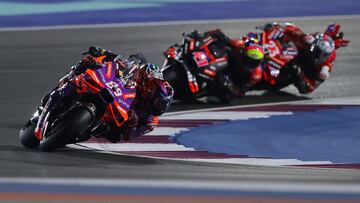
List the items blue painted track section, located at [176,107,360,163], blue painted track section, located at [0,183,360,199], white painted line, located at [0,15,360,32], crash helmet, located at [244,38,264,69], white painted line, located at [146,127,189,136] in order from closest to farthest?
blue painted track section, located at [0,183,360,199] < blue painted track section, located at [176,107,360,163] < white painted line, located at [146,127,189,136] < crash helmet, located at [244,38,264,69] < white painted line, located at [0,15,360,32]

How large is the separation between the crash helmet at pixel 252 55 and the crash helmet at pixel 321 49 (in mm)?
830

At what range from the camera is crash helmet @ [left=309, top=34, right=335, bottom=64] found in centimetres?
1538

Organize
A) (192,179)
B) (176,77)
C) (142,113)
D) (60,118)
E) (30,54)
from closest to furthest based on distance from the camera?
(192,179)
(60,118)
(142,113)
(176,77)
(30,54)

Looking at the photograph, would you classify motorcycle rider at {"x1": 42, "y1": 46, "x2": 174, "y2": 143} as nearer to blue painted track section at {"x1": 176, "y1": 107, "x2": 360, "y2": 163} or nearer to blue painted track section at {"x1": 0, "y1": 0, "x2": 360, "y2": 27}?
blue painted track section at {"x1": 176, "y1": 107, "x2": 360, "y2": 163}

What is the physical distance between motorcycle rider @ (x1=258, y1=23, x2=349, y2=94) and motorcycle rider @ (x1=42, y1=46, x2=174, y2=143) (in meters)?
3.78

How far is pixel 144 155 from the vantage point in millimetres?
11758

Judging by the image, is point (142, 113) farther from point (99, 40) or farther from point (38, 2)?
point (38, 2)

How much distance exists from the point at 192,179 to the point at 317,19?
33.3 ft

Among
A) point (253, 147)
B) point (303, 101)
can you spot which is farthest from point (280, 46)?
point (253, 147)

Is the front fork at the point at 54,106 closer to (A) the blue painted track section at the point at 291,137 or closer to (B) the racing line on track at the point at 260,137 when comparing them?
(B) the racing line on track at the point at 260,137

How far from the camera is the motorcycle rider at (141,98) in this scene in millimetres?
11750

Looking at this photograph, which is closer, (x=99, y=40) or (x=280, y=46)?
(x=280, y=46)

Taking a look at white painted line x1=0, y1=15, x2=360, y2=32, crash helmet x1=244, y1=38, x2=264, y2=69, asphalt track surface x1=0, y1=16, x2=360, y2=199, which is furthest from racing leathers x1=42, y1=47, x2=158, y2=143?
white painted line x1=0, y1=15, x2=360, y2=32

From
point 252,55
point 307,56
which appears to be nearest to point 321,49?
point 307,56
